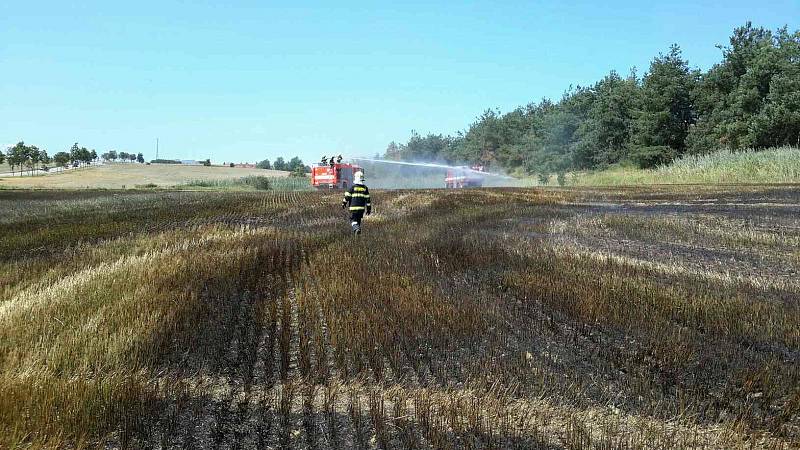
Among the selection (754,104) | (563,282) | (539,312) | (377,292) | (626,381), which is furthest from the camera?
(754,104)

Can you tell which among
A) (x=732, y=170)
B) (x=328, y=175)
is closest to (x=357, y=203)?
(x=328, y=175)

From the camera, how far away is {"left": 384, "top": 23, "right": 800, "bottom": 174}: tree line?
1666 inches

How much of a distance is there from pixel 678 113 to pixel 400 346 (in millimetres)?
59983

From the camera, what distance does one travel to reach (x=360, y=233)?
13.4 metres

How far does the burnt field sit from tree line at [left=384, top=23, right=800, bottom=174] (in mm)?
38298

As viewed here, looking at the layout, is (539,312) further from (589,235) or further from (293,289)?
(589,235)

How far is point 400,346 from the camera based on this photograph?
4988 mm

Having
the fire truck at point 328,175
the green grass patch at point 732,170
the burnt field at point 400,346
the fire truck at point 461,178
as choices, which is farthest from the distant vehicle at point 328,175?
the burnt field at point 400,346

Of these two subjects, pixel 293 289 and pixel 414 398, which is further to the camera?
pixel 293 289

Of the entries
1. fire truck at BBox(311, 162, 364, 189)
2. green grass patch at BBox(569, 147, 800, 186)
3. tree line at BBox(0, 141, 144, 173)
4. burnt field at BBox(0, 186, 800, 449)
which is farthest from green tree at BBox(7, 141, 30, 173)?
burnt field at BBox(0, 186, 800, 449)

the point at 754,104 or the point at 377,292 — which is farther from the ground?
the point at 754,104

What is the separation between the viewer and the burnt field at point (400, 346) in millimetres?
3514

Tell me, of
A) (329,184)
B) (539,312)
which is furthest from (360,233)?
(329,184)

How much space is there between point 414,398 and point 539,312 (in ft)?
9.08
